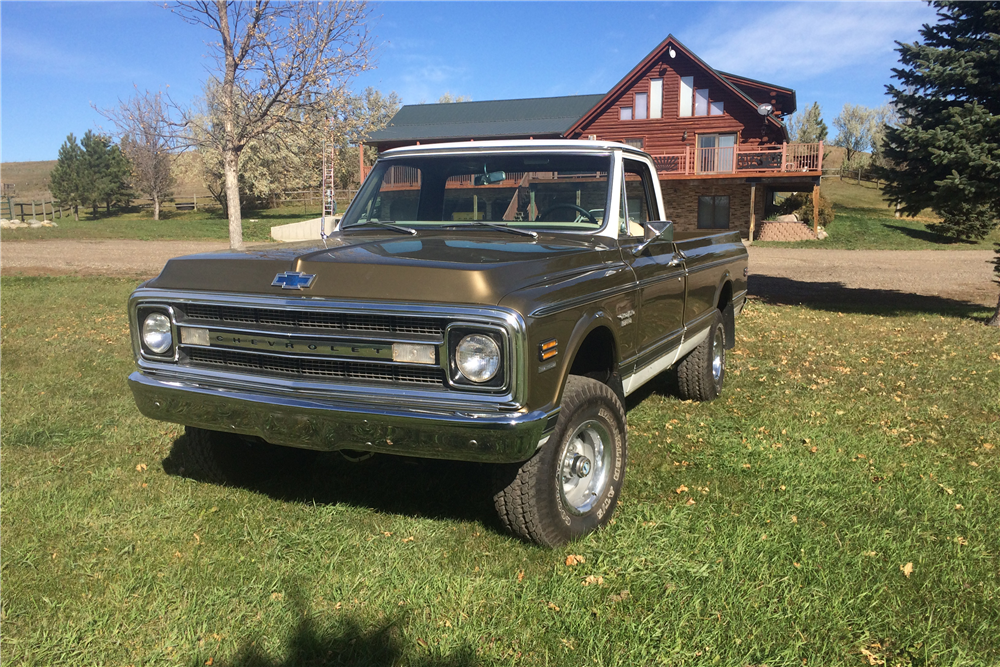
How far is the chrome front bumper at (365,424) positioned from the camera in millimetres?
2918

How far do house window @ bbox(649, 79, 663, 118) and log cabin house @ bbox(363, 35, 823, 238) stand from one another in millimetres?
44

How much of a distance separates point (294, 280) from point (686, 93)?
104ft

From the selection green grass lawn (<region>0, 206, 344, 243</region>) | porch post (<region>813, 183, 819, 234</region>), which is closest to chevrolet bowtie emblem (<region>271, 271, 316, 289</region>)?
green grass lawn (<region>0, 206, 344, 243</region>)

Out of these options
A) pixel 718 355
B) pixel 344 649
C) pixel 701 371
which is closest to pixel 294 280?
pixel 344 649

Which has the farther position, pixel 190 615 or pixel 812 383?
pixel 812 383

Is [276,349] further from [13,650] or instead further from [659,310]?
[659,310]

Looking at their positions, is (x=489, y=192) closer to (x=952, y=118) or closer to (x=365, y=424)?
(x=365, y=424)

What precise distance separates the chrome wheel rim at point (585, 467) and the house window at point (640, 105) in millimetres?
31237

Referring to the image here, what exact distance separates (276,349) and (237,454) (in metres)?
1.25

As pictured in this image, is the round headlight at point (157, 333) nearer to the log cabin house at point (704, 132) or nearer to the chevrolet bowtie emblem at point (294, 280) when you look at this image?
the chevrolet bowtie emblem at point (294, 280)

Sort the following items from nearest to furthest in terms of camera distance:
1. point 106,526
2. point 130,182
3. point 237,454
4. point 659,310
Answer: point 106,526 → point 237,454 → point 659,310 → point 130,182

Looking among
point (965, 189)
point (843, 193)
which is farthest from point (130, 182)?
point (965, 189)

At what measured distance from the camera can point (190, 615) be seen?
9.70ft

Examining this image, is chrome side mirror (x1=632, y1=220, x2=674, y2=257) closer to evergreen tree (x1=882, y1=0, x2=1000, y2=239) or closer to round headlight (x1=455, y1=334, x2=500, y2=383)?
round headlight (x1=455, y1=334, x2=500, y2=383)
